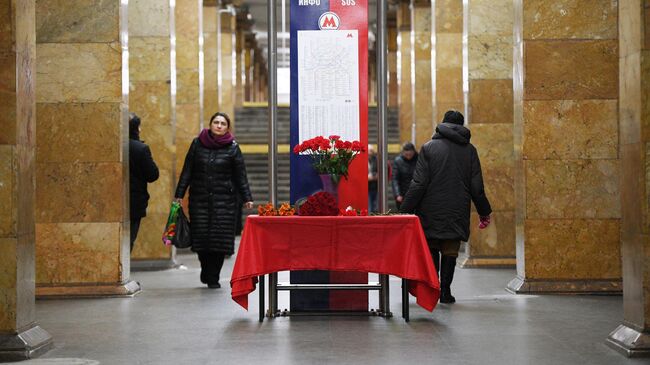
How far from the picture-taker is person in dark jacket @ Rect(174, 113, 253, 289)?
37.9 ft

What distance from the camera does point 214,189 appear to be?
38.1 ft

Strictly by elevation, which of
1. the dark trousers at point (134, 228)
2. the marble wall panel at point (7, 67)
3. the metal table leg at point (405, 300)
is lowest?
the metal table leg at point (405, 300)

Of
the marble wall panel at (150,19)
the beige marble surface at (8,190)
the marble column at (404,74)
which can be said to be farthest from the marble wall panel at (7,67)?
the marble column at (404,74)

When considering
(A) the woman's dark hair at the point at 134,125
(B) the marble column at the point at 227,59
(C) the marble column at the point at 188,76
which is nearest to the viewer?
(A) the woman's dark hair at the point at 134,125

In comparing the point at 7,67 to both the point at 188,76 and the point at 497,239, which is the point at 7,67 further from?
the point at 188,76

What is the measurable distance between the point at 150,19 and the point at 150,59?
573 mm

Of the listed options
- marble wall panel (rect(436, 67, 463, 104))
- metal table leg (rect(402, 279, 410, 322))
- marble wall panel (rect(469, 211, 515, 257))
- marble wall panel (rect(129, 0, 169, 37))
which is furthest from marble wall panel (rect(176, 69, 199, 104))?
metal table leg (rect(402, 279, 410, 322))

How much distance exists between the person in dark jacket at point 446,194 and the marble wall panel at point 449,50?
9.44 meters

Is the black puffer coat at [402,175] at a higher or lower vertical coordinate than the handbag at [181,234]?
higher

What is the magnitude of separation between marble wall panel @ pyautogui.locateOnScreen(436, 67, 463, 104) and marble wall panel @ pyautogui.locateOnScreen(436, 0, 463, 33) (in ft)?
2.41

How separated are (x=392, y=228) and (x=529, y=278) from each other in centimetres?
294

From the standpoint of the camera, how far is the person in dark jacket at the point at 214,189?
37.9ft

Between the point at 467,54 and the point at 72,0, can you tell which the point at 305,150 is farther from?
the point at 467,54

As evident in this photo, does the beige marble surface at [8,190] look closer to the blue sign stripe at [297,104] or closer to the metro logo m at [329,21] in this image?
the blue sign stripe at [297,104]
